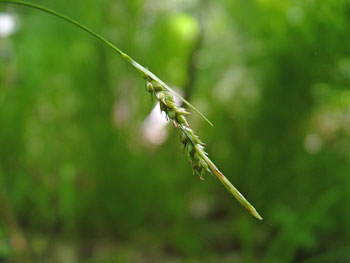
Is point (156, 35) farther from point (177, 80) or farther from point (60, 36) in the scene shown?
point (60, 36)

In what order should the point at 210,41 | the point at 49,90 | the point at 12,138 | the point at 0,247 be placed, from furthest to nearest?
the point at 210,41 → the point at 49,90 → the point at 12,138 → the point at 0,247

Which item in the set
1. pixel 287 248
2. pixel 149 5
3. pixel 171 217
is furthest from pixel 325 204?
pixel 149 5

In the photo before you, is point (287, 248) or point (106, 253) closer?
point (287, 248)

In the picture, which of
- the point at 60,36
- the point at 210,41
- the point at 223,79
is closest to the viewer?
the point at 60,36

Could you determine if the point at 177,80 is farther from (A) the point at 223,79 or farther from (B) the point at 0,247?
(B) the point at 0,247

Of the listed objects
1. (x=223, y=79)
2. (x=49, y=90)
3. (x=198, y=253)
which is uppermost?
(x=49, y=90)

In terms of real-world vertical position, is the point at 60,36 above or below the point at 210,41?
above
